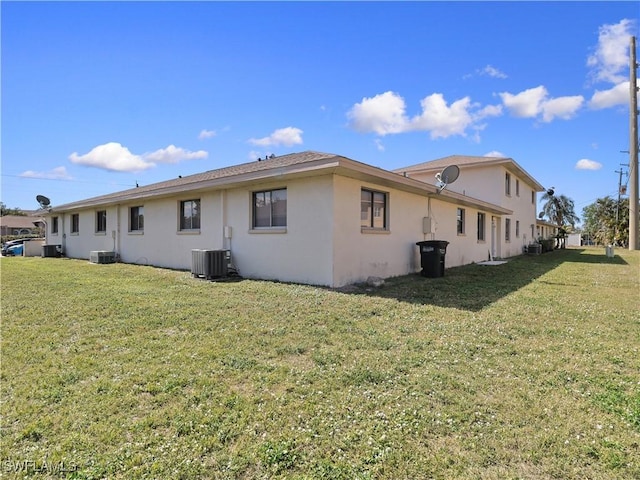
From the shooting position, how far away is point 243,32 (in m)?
9.02

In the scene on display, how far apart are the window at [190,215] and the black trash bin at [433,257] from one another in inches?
298

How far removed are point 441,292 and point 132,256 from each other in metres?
12.9

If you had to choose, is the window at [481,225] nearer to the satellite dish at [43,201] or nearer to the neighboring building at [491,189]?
the neighboring building at [491,189]

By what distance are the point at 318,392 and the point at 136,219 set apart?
14.5m

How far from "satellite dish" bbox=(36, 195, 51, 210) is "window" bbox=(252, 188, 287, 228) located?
57.9 ft

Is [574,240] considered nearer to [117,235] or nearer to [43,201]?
[117,235]

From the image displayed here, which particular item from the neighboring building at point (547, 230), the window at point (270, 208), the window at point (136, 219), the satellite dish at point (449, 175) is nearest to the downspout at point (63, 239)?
the window at point (136, 219)

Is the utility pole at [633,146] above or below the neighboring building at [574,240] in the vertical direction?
above

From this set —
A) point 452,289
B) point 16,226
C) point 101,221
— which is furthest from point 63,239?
point 16,226

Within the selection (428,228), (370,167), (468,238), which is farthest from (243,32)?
(468,238)

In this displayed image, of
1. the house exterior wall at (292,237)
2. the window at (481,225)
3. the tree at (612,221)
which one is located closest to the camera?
the house exterior wall at (292,237)

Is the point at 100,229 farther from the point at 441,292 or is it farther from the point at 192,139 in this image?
the point at 441,292

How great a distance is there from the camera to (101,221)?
56.7 ft

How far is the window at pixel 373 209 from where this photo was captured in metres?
9.23
